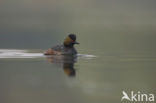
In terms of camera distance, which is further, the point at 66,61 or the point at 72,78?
the point at 66,61

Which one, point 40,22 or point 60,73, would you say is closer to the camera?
point 60,73

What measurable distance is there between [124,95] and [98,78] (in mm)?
2264

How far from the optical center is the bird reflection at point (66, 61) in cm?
1859

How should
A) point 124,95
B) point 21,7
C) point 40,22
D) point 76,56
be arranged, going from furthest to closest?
1. point 21,7
2. point 40,22
3. point 76,56
4. point 124,95

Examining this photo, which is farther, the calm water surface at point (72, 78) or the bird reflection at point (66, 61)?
the bird reflection at point (66, 61)

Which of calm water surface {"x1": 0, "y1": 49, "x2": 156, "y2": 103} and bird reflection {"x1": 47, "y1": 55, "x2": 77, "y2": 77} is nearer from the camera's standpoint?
calm water surface {"x1": 0, "y1": 49, "x2": 156, "y2": 103}

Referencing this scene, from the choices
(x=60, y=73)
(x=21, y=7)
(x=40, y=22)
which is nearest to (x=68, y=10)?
(x=21, y=7)

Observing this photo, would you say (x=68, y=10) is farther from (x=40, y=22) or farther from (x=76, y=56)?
(x=76, y=56)

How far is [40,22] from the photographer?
68.7m

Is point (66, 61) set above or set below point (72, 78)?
above

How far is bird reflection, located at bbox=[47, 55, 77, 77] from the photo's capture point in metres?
18.6

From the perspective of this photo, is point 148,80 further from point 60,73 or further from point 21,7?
point 21,7

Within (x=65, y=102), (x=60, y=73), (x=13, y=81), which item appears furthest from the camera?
(x=60, y=73)

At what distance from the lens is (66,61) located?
70.7 feet
